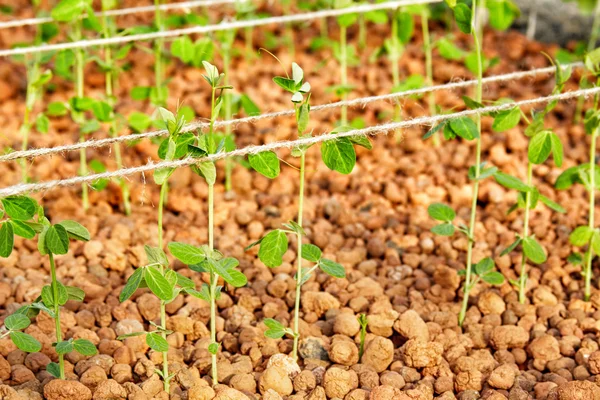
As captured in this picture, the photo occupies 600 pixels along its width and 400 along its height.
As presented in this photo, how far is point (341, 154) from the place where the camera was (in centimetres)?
185

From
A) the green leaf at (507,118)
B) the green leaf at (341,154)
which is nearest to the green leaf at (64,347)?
the green leaf at (341,154)

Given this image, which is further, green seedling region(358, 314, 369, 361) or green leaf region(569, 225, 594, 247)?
green leaf region(569, 225, 594, 247)

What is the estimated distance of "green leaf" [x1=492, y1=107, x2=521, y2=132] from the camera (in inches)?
81.1

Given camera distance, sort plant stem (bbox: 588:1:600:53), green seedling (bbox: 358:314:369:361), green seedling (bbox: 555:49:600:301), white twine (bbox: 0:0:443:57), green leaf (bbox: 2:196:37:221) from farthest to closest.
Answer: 1. plant stem (bbox: 588:1:600:53)
2. white twine (bbox: 0:0:443:57)
3. green seedling (bbox: 555:49:600:301)
4. green seedling (bbox: 358:314:369:361)
5. green leaf (bbox: 2:196:37:221)

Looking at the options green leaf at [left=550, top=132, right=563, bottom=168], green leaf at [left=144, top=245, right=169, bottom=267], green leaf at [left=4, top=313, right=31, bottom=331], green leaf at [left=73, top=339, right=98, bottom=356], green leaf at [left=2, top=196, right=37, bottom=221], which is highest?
green leaf at [left=2, top=196, right=37, bottom=221]

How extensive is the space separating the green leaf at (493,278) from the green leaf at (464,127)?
35cm

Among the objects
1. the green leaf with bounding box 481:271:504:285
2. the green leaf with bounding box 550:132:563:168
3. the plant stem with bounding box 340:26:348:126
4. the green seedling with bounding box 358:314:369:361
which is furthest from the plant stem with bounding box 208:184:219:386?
the plant stem with bounding box 340:26:348:126

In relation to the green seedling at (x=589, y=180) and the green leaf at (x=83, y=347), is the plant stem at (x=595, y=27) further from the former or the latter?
the green leaf at (x=83, y=347)

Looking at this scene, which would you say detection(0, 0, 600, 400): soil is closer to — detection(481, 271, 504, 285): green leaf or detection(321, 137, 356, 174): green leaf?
detection(481, 271, 504, 285): green leaf

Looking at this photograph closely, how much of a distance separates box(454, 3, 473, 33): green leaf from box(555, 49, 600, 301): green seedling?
0.31 meters

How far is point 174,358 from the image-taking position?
2.01 m

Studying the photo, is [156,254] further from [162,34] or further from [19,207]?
[162,34]

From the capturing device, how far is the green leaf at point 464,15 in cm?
197

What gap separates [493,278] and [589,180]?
0.33 m
